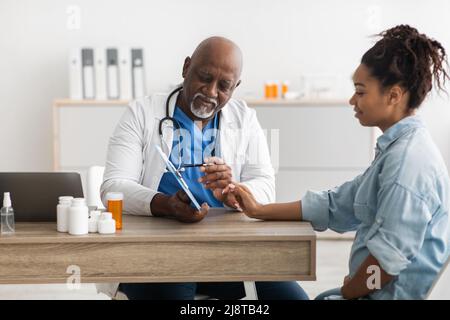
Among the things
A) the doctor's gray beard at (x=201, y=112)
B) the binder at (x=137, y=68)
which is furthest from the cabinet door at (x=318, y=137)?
the doctor's gray beard at (x=201, y=112)

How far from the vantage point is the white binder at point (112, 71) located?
5.08 metres

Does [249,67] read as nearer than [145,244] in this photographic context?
No

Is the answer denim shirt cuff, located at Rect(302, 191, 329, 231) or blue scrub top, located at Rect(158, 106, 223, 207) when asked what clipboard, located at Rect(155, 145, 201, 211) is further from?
blue scrub top, located at Rect(158, 106, 223, 207)

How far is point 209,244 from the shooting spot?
1.79 meters

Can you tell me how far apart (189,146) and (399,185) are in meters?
0.92

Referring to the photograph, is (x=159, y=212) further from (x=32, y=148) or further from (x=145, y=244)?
(x=32, y=148)

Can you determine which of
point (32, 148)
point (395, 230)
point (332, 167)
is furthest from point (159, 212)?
point (32, 148)

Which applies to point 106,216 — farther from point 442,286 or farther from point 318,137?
point 318,137

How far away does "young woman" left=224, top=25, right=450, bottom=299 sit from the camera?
1.66 meters

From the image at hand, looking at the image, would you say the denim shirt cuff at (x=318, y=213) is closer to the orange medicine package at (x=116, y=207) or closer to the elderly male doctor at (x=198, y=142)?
the elderly male doctor at (x=198, y=142)

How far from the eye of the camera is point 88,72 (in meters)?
5.09

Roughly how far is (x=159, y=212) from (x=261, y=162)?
49cm

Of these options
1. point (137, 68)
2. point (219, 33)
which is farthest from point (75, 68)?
point (219, 33)

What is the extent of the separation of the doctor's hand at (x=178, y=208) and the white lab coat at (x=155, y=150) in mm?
183
